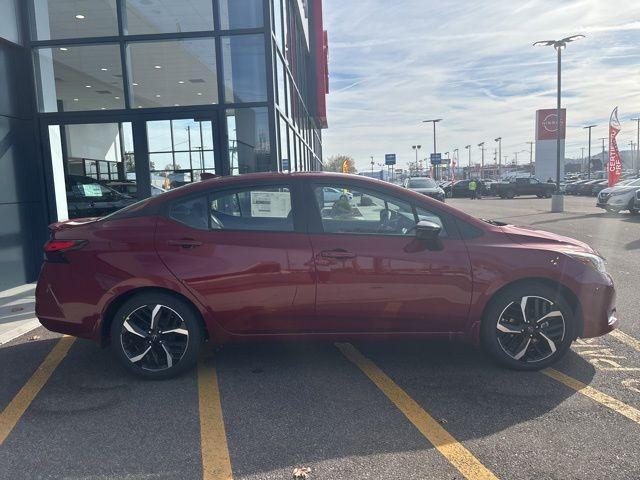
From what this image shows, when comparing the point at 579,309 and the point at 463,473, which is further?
the point at 579,309

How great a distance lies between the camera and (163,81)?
30.5 feet

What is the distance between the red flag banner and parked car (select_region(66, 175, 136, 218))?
27.7m

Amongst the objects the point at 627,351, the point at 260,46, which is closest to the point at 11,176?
the point at 260,46

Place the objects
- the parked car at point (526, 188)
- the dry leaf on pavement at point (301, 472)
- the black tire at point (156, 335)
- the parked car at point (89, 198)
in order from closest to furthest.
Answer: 1. the dry leaf on pavement at point (301, 472)
2. the black tire at point (156, 335)
3. the parked car at point (89, 198)
4. the parked car at point (526, 188)

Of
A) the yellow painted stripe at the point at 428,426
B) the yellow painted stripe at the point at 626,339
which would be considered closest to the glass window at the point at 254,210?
the yellow painted stripe at the point at 428,426

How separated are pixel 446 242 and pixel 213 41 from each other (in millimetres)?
6487

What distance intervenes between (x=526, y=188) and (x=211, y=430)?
3989 centimetres

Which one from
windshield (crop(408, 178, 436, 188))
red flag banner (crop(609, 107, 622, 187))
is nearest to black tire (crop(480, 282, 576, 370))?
windshield (crop(408, 178, 436, 188))

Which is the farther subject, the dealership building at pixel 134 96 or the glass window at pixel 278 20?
the glass window at pixel 278 20

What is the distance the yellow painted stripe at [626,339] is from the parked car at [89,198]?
768cm

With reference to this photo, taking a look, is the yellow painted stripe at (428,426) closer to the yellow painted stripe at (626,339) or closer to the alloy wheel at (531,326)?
the alloy wheel at (531,326)

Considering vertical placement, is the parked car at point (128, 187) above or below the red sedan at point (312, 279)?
above

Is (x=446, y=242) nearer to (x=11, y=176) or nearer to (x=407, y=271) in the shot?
(x=407, y=271)

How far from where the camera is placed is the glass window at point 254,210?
160 inches
